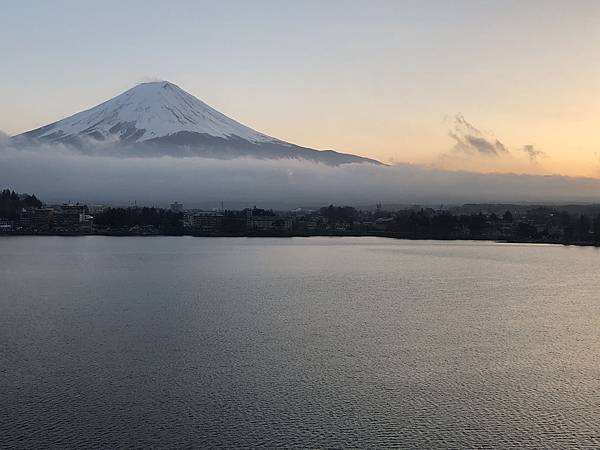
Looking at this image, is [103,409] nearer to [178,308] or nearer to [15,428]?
[15,428]

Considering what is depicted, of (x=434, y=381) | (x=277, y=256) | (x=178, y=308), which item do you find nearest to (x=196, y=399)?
Result: (x=434, y=381)

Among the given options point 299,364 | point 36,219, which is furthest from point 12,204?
point 299,364

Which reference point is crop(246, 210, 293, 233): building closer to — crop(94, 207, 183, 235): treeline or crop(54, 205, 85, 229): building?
crop(94, 207, 183, 235): treeline

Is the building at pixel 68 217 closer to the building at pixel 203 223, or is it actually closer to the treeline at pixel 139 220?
the treeline at pixel 139 220

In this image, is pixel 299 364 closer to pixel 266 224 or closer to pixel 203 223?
pixel 266 224

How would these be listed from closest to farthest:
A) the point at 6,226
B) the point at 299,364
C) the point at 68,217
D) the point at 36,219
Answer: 1. the point at 299,364
2. the point at 6,226
3. the point at 36,219
4. the point at 68,217
